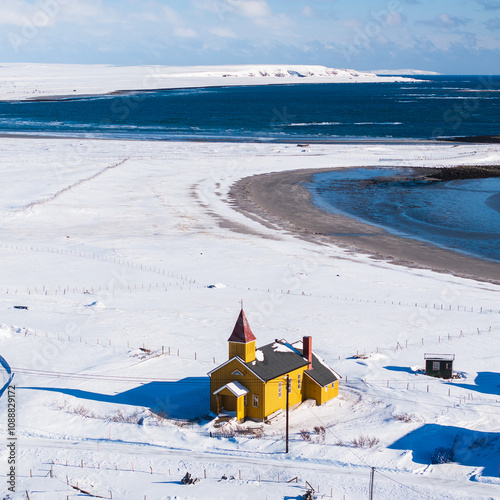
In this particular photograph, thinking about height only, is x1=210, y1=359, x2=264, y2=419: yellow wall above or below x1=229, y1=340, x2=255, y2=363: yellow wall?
below

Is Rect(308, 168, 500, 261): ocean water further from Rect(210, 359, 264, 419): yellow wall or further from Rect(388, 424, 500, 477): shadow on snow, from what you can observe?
Rect(210, 359, 264, 419): yellow wall

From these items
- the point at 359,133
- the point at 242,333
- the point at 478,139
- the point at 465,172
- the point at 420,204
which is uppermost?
the point at 359,133

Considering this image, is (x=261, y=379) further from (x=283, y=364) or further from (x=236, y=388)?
(x=283, y=364)

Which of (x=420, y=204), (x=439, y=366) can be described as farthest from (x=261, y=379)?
(x=420, y=204)

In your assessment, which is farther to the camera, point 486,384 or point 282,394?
point 486,384

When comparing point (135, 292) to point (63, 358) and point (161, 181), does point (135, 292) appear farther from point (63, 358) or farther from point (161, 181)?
point (161, 181)

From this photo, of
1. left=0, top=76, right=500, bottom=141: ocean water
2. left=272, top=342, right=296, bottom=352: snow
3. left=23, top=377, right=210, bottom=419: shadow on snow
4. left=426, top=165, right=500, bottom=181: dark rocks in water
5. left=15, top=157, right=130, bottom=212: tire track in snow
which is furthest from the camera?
left=0, top=76, right=500, bottom=141: ocean water

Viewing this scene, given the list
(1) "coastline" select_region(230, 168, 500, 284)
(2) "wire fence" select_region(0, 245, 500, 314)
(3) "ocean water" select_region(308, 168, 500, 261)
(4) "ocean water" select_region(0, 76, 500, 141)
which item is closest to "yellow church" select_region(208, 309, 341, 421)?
(2) "wire fence" select_region(0, 245, 500, 314)
